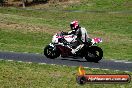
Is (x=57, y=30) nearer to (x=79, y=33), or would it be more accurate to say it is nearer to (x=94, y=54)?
(x=79, y=33)

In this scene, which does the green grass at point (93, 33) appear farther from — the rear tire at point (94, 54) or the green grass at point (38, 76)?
the green grass at point (38, 76)

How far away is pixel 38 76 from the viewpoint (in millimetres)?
17625

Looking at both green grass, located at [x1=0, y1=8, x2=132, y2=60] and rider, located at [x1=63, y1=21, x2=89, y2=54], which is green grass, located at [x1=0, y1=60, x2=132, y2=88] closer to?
rider, located at [x1=63, y1=21, x2=89, y2=54]

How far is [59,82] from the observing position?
657 inches

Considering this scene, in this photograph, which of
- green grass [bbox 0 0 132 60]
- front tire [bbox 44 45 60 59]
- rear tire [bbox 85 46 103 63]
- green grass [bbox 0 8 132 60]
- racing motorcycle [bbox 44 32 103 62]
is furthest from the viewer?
green grass [bbox 0 0 132 60]

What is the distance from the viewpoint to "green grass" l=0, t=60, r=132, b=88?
16.2 meters

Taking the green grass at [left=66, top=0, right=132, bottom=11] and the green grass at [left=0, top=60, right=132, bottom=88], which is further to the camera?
the green grass at [left=66, top=0, right=132, bottom=11]

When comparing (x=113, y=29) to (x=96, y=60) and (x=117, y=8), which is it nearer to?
(x=96, y=60)

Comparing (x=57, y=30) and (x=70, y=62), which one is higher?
(x=70, y=62)

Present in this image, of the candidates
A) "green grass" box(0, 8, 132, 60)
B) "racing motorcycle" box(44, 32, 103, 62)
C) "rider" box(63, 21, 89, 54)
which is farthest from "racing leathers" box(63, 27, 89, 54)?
"green grass" box(0, 8, 132, 60)

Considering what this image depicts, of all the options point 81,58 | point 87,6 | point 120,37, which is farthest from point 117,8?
point 81,58

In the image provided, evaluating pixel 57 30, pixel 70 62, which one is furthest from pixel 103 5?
pixel 70 62

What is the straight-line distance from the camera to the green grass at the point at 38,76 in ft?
53.2

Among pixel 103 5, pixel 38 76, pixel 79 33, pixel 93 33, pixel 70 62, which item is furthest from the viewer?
pixel 103 5
